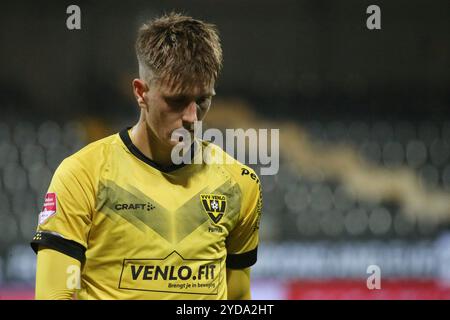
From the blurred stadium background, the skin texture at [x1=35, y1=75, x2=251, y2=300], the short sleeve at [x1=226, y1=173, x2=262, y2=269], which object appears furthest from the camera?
the blurred stadium background

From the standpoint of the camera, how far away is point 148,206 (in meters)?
2.06

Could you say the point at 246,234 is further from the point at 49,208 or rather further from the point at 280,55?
the point at 280,55

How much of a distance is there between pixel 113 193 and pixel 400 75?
401 cm

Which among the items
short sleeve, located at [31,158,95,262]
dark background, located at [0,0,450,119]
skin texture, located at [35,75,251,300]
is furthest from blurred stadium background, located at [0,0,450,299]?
short sleeve, located at [31,158,95,262]

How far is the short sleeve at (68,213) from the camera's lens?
1.91 metres

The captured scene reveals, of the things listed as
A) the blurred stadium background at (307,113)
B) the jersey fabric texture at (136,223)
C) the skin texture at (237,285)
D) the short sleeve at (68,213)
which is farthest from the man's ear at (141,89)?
the blurred stadium background at (307,113)

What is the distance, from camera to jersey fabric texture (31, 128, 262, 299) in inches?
76.9

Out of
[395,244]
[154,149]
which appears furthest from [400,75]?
[154,149]

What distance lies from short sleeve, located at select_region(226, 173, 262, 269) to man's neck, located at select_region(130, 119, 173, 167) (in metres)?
0.28

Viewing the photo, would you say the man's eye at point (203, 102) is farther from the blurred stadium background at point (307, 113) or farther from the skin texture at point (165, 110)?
the blurred stadium background at point (307, 113)

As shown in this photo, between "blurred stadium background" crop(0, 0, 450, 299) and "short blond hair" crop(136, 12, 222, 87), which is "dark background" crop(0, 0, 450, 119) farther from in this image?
"short blond hair" crop(136, 12, 222, 87)

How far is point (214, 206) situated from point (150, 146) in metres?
0.25
